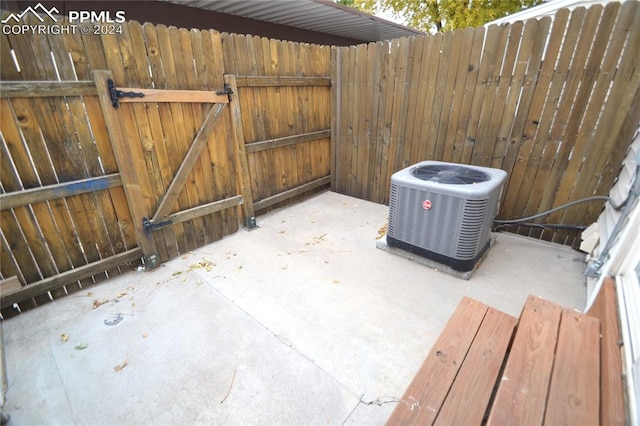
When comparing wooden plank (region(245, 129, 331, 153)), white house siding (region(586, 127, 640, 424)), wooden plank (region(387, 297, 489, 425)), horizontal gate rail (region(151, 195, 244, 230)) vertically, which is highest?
wooden plank (region(245, 129, 331, 153))

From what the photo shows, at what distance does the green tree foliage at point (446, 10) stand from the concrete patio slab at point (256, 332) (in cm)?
1007

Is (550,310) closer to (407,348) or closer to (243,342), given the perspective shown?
(407,348)

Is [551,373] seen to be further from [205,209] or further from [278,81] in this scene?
[278,81]

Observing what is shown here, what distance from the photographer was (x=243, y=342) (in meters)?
1.97

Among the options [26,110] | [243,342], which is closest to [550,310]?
[243,342]

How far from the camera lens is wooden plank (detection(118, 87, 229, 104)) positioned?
2.40 metres

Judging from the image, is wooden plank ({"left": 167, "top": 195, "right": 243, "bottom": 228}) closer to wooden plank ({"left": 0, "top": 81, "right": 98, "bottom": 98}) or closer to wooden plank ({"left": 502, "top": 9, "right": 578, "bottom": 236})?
wooden plank ({"left": 0, "top": 81, "right": 98, "bottom": 98})

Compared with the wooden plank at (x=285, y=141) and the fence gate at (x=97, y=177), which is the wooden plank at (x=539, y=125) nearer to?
the wooden plank at (x=285, y=141)

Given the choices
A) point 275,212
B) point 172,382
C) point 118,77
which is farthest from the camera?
point 275,212

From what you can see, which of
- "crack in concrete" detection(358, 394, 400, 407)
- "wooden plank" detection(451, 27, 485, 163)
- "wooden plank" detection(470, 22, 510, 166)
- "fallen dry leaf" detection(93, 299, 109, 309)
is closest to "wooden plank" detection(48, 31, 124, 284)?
"fallen dry leaf" detection(93, 299, 109, 309)

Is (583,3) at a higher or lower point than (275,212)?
higher

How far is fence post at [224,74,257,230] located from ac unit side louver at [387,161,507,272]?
5.79 ft

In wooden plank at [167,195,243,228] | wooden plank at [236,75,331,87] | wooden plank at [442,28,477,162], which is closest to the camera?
wooden plank at [167,195,243,228]

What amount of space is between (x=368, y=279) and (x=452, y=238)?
2.73ft
